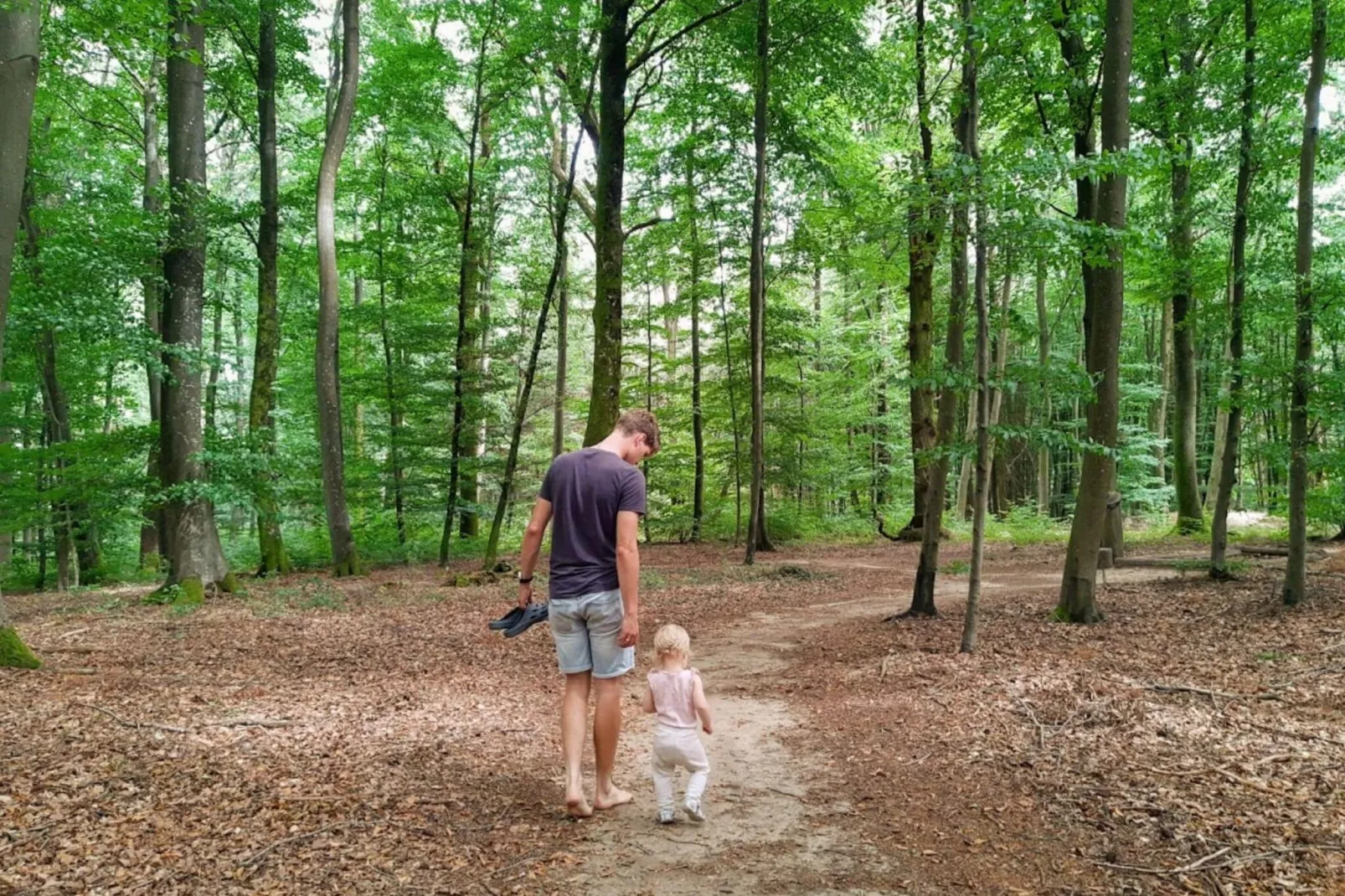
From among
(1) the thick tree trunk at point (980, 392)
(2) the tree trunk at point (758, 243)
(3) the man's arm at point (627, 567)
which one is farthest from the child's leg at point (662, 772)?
(2) the tree trunk at point (758, 243)

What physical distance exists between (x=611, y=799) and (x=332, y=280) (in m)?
10.4

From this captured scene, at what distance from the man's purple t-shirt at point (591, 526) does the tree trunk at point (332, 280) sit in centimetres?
958

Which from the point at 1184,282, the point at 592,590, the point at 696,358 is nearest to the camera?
the point at 592,590

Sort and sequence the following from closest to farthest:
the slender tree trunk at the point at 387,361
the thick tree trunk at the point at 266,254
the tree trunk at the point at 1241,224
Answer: the tree trunk at the point at 1241,224 < the thick tree trunk at the point at 266,254 < the slender tree trunk at the point at 387,361

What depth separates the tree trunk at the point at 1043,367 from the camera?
6.75 m

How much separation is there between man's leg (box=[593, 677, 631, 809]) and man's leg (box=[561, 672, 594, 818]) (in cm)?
6

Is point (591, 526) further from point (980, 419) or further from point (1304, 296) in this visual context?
point (1304, 296)

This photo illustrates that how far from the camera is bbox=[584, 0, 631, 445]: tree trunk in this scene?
440 inches

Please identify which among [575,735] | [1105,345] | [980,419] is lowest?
[575,735]

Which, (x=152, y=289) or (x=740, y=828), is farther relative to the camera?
(x=152, y=289)

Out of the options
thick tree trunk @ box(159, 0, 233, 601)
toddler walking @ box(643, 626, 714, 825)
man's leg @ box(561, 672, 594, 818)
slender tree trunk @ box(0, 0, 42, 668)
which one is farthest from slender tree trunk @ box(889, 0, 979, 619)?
thick tree trunk @ box(159, 0, 233, 601)

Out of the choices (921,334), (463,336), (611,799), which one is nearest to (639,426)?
(611,799)

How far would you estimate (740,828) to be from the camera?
362cm

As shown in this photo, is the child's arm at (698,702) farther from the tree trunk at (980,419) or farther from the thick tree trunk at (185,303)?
the thick tree trunk at (185,303)
